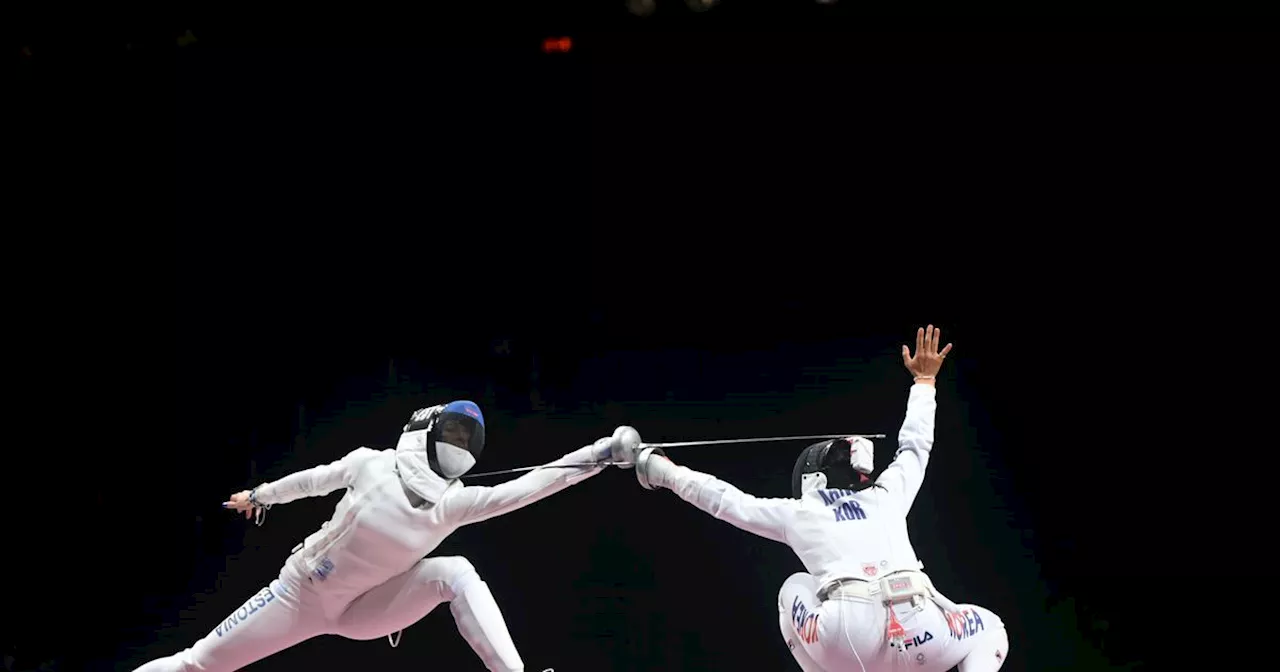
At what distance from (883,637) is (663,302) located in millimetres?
2119

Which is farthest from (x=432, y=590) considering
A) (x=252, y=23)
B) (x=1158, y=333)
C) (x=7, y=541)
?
(x=1158, y=333)

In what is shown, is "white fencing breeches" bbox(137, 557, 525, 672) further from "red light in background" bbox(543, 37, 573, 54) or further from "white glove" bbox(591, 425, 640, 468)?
"red light in background" bbox(543, 37, 573, 54)

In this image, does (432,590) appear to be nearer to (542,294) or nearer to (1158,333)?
(542,294)

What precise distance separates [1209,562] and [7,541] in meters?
5.27

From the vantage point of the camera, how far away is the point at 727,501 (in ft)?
13.1

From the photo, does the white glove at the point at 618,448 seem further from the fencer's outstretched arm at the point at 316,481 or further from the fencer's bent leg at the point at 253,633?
the fencer's bent leg at the point at 253,633

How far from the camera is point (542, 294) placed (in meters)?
5.37

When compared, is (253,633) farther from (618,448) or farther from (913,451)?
(913,451)

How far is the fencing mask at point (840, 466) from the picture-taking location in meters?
4.11

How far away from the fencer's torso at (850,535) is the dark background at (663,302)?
1.15 m

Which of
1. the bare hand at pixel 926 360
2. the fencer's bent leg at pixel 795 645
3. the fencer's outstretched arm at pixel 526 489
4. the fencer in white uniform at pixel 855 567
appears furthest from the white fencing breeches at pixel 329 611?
the bare hand at pixel 926 360

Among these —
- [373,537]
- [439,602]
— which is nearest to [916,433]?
[439,602]

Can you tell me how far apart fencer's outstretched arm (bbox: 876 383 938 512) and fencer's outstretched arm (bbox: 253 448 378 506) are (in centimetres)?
178

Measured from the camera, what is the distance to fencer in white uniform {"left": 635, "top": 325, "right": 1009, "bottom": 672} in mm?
3719
